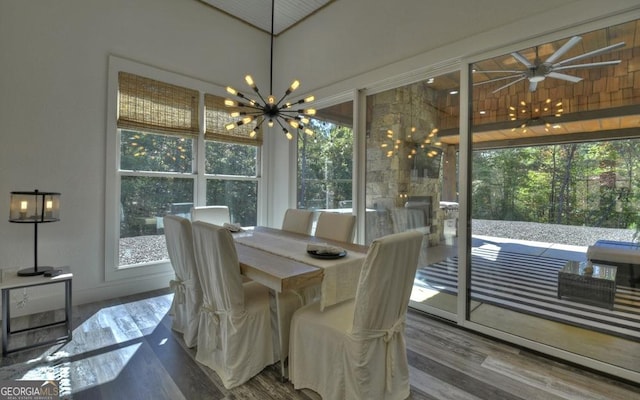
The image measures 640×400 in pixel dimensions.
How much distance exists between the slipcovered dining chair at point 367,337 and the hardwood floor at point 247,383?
0.21 metres

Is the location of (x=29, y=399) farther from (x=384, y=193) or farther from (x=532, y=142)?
(x=532, y=142)

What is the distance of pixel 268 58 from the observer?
4.98 meters

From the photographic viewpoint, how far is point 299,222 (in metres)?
3.49

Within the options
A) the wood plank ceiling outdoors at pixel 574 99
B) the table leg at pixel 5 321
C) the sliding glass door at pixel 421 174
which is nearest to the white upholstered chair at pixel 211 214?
the table leg at pixel 5 321

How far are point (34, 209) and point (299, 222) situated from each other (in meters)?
2.44

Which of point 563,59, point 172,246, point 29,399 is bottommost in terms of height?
point 29,399

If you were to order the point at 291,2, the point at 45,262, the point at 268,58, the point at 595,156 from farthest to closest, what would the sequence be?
1. the point at 268,58
2. the point at 291,2
3. the point at 45,262
4. the point at 595,156

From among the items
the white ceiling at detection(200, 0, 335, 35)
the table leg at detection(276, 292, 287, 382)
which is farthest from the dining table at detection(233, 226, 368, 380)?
the white ceiling at detection(200, 0, 335, 35)

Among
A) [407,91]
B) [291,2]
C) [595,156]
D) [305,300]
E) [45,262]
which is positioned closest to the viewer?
[595,156]

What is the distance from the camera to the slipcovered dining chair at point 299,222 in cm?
342

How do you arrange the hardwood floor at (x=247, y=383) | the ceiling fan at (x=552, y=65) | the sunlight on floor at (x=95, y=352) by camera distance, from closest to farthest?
the hardwood floor at (x=247, y=383), the sunlight on floor at (x=95, y=352), the ceiling fan at (x=552, y=65)

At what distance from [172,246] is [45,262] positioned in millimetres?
1711

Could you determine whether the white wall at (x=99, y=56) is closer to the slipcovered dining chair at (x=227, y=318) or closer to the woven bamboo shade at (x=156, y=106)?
the woven bamboo shade at (x=156, y=106)

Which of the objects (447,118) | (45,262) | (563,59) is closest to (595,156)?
(563,59)
